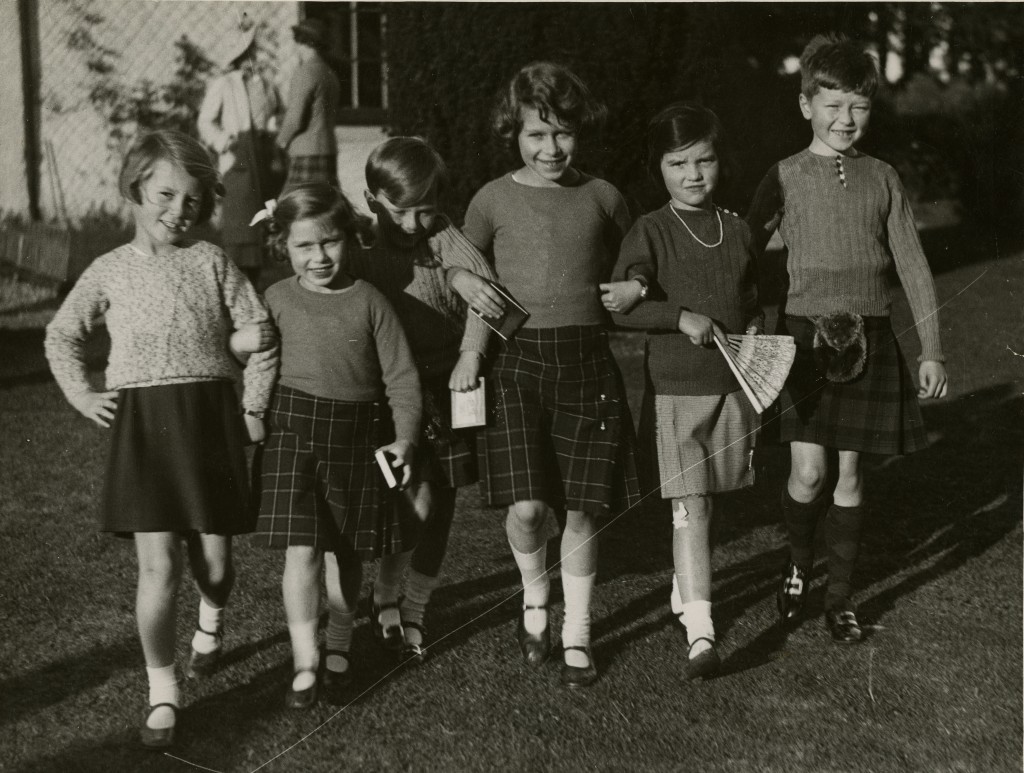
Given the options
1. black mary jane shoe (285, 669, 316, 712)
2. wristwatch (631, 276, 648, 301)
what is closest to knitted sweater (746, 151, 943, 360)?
wristwatch (631, 276, 648, 301)

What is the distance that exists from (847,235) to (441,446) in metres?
1.32

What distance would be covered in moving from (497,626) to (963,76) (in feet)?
21.6

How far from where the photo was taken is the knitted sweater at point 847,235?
333 centimetres

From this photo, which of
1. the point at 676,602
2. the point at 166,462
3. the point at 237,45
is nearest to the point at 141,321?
the point at 166,462

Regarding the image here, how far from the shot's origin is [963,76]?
836cm

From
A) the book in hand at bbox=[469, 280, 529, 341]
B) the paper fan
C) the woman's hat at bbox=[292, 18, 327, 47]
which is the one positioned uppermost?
the woman's hat at bbox=[292, 18, 327, 47]

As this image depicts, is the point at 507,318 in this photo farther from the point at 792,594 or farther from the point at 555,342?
the point at 792,594

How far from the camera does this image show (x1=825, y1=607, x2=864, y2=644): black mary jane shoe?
3395mm

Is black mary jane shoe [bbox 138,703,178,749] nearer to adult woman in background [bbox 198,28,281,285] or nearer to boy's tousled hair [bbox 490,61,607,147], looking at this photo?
boy's tousled hair [bbox 490,61,607,147]

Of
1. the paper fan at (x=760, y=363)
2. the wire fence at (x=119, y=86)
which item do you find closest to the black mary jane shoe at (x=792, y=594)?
the paper fan at (x=760, y=363)

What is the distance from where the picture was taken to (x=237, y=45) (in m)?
6.77

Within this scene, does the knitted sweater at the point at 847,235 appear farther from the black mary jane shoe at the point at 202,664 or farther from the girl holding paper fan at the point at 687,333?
the black mary jane shoe at the point at 202,664

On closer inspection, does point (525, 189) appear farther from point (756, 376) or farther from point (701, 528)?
point (701, 528)

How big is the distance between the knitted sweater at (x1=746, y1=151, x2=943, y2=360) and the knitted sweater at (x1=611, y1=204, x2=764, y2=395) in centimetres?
21
